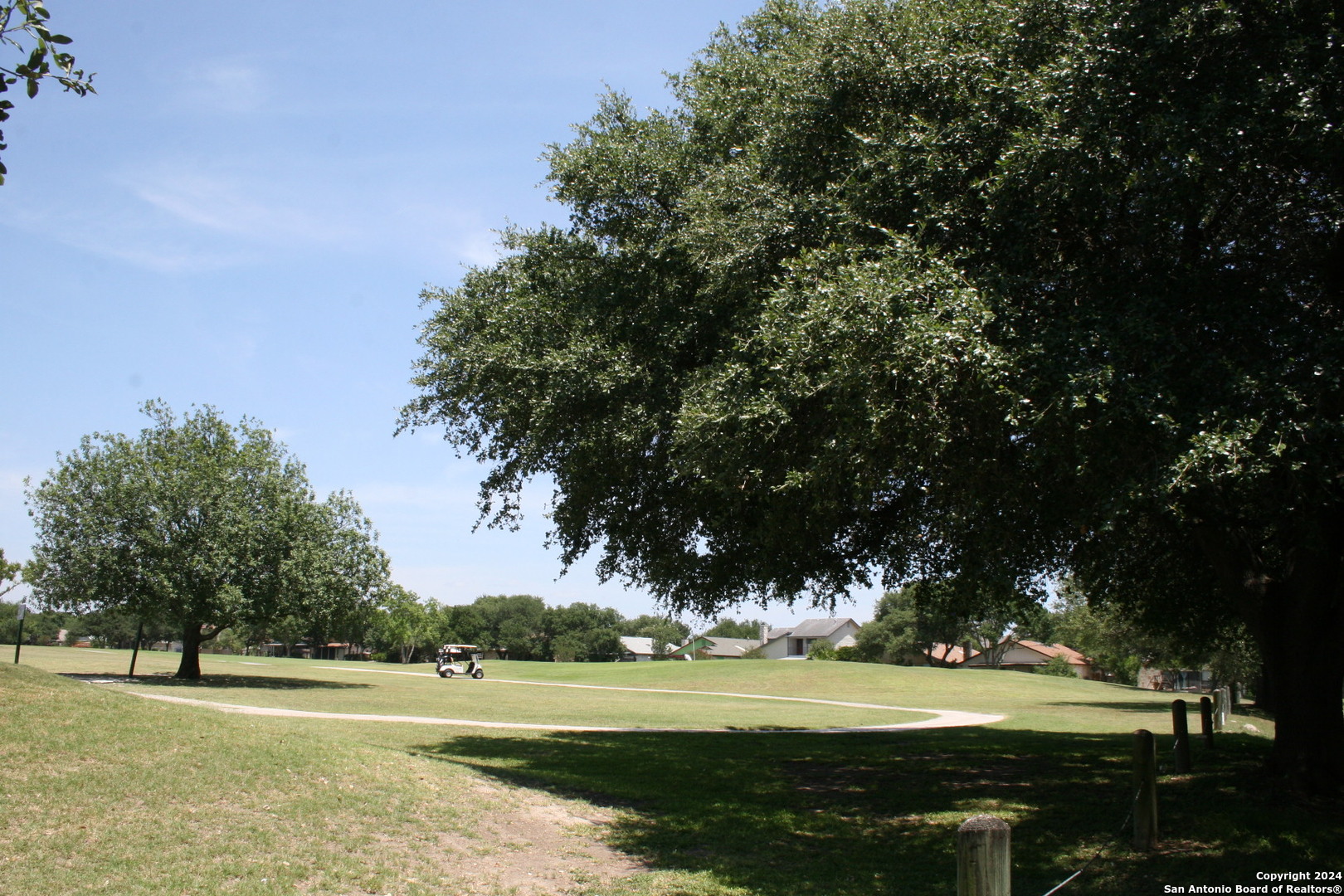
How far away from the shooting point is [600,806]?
11383 mm

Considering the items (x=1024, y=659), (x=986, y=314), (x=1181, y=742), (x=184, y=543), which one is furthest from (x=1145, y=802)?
(x=1024, y=659)

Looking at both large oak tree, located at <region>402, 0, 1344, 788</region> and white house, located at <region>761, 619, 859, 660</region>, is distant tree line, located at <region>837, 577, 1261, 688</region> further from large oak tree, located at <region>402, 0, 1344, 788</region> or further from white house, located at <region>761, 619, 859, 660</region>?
white house, located at <region>761, 619, 859, 660</region>

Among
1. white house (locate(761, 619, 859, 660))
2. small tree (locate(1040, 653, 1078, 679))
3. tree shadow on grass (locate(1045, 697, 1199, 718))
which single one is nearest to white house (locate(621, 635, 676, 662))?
white house (locate(761, 619, 859, 660))

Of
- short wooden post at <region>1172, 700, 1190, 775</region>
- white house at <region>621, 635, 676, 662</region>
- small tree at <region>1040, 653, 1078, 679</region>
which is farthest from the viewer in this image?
white house at <region>621, 635, 676, 662</region>

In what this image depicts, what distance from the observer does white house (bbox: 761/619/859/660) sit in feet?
363

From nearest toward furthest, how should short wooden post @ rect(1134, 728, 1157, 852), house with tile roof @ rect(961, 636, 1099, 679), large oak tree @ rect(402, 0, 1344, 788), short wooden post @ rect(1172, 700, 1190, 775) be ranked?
large oak tree @ rect(402, 0, 1344, 788) → short wooden post @ rect(1134, 728, 1157, 852) → short wooden post @ rect(1172, 700, 1190, 775) → house with tile roof @ rect(961, 636, 1099, 679)

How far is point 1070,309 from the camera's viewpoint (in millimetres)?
8516

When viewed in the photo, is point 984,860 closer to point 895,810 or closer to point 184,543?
point 895,810

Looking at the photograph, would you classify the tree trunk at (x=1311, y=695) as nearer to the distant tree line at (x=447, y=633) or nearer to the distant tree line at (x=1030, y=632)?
the distant tree line at (x=1030, y=632)

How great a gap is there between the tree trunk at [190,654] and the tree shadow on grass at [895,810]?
951 inches

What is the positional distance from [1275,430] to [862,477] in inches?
137

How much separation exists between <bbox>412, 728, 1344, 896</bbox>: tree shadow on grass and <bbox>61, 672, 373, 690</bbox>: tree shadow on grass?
2001 cm

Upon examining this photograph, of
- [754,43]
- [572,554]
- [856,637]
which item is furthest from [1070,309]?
[856,637]

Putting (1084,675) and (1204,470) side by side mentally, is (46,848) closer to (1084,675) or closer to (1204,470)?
(1204,470)
